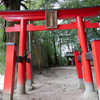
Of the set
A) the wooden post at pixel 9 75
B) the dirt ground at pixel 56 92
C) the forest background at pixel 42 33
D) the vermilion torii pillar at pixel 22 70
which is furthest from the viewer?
the forest background at pixel 42 33

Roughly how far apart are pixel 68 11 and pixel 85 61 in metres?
2.21

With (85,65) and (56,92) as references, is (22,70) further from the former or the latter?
Answer: (85,65)

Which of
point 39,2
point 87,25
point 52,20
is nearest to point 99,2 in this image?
point 39,2

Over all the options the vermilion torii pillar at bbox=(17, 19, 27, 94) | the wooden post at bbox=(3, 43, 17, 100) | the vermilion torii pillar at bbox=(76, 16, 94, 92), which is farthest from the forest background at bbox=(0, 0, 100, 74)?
the wooden post at bbox=(3, 43, 17, 100)

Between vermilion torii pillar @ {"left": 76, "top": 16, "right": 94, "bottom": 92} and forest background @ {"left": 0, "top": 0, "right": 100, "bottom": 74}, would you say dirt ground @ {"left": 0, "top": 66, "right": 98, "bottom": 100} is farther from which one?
forest background @ {"left": 0, "top": 0, "right": 100, "bottom": 74}

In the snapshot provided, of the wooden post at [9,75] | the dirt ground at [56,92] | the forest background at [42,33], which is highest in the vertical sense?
the forest background at [42,33]

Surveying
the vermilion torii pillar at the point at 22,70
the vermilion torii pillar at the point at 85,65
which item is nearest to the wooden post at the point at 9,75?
the vermilion torii pillar at the point at 22,70

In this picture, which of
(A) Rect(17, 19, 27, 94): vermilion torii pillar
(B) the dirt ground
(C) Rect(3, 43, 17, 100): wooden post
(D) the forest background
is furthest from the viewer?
(D) the forest background

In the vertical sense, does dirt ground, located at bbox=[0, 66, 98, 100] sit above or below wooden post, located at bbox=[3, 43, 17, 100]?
below

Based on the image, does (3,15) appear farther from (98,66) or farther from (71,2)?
(71,2)

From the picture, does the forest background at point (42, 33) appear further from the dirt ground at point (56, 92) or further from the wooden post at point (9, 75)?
the wooden post at point (9, 75)

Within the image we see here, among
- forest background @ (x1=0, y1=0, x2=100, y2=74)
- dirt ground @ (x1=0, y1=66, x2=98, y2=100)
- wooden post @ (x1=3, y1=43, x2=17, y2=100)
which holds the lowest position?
dirt ground @ (x1=0, y1=66, x2=98, y2=100)

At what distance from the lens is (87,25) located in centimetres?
414

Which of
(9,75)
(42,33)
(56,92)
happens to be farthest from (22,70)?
(42,33)
